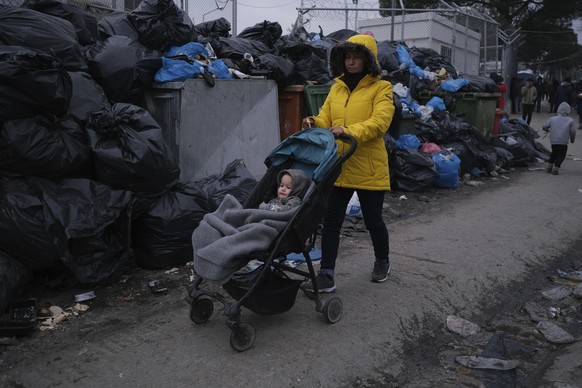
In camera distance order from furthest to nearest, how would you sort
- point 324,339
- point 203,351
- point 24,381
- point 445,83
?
1. point 445,83
2. point 324,339
3. point 203,351
4. point 24,381

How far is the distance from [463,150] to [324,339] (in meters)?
6.40

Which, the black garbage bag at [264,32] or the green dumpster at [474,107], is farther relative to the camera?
the green dumpster at [474,107]

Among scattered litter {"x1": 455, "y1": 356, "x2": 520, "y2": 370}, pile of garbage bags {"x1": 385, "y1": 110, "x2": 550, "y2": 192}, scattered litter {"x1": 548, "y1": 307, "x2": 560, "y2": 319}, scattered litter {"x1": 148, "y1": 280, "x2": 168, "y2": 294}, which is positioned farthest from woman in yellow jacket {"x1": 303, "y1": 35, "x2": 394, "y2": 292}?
pile of garbage bags {"x1": 385, "y1": 110, "x2": 550, "y2": 192}

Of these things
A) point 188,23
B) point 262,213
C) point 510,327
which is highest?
point 188,23

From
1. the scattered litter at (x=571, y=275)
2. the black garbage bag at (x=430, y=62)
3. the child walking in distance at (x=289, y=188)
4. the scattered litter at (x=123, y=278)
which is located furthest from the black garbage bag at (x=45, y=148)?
the black garbage bag at (x=430, y=62)

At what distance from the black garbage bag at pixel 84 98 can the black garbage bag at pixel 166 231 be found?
86cm

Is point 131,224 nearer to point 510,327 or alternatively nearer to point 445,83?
point 510,327

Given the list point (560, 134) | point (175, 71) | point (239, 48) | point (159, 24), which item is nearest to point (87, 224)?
point (175, 71)

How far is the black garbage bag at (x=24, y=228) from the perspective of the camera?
363 cm

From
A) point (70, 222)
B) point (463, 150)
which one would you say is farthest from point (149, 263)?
point (463, 150)

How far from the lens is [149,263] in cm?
450

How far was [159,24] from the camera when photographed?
6082mm

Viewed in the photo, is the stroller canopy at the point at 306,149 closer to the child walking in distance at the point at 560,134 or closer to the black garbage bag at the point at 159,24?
the black garbage bag at the point at 159,24

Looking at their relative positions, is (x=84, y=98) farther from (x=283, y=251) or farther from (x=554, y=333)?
(x=554, y=333)
